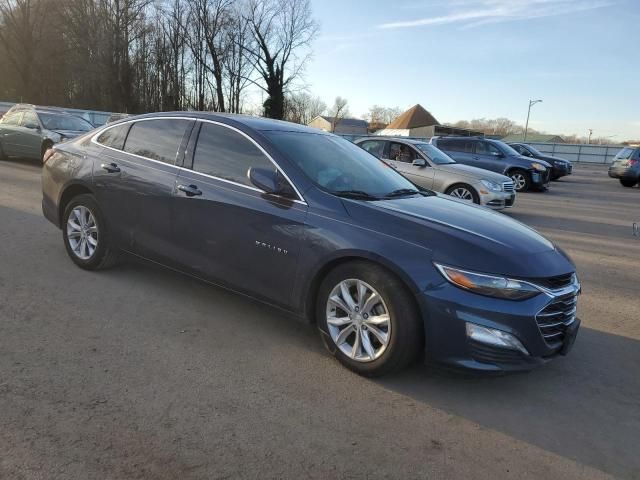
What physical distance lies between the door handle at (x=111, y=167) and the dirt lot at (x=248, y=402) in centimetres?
107

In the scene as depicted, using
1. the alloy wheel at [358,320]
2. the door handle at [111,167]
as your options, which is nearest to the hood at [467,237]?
the alloy wheel at [358,320]

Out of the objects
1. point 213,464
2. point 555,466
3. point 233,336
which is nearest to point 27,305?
point 233,336

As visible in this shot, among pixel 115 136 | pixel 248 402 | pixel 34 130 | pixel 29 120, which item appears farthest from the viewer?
pixel 29 120

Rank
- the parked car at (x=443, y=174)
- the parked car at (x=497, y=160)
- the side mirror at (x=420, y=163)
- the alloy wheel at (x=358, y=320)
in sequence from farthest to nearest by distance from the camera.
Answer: the parked car at (x=497, y=160) → the side mirror at (x=420, y=163) → the parked car at (x=443, y=174) → the alloy wheel at (x=358, y=320)

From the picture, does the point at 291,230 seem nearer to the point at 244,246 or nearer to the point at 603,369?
the point at 244,246

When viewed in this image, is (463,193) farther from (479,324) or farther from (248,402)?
(248,402)

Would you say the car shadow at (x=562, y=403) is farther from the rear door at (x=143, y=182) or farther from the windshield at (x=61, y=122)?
the windshield at (x=61, y=122)

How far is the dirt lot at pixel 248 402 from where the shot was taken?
8.51 ft

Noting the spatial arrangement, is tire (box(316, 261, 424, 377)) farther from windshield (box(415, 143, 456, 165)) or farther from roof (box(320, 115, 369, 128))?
roof (box(320, 115, 369, 128))

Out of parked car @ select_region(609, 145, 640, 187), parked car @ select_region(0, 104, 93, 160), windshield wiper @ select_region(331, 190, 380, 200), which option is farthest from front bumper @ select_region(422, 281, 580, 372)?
parked car @ select_region(609, 145, 640, 187)

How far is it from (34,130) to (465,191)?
11486 mm

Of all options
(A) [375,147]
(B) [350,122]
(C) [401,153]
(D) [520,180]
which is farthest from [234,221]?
(B) [350,122]

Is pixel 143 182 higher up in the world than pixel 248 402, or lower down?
higher up

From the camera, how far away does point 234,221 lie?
3973 millimetres
